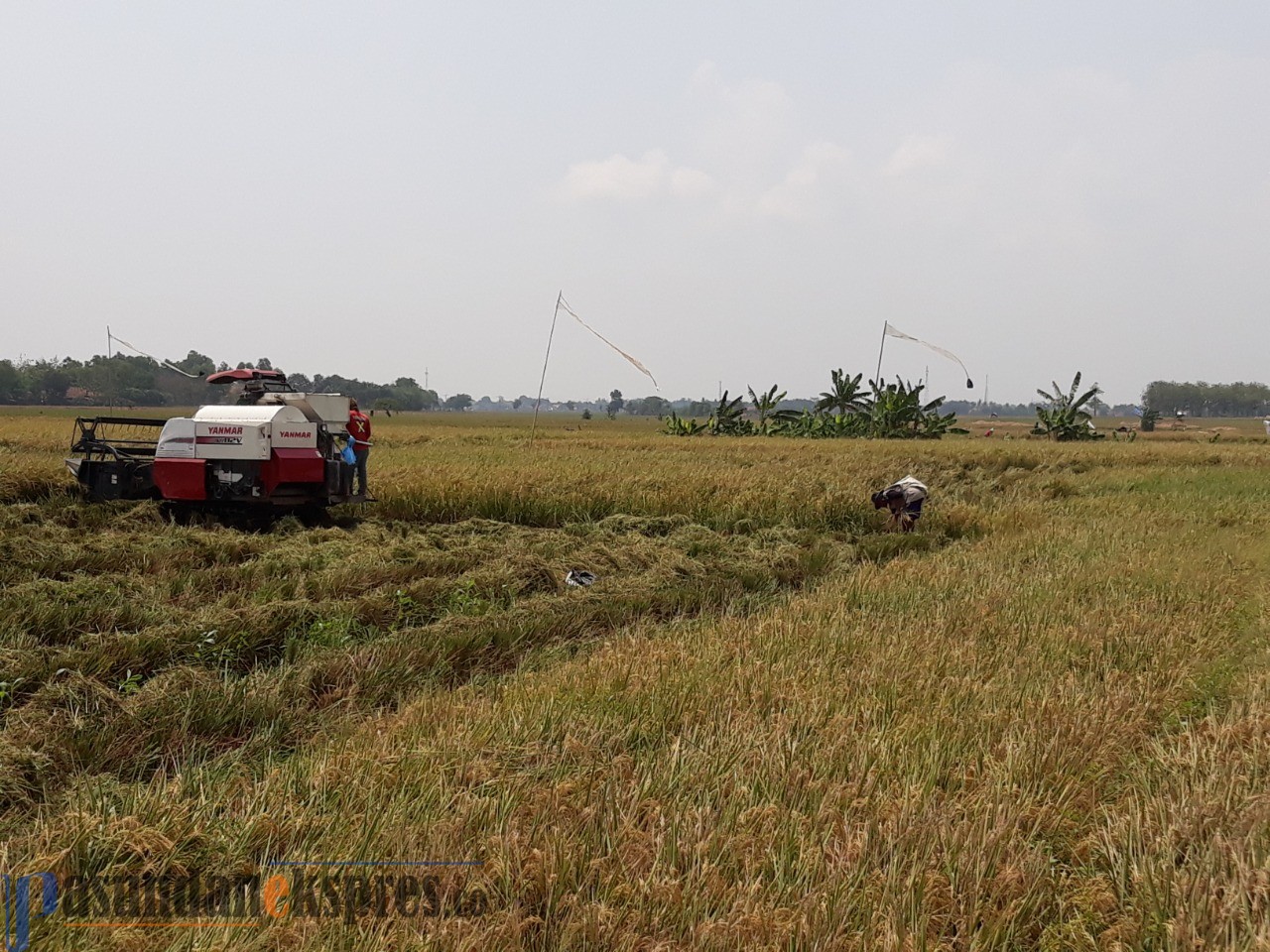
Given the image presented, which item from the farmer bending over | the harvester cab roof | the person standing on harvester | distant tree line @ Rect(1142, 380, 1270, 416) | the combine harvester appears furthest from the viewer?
distant tree line @ Rect(1142, 380, 1270, 416)

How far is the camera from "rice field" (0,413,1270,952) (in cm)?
237

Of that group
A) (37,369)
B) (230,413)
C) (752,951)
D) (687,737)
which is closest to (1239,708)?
(687,737)

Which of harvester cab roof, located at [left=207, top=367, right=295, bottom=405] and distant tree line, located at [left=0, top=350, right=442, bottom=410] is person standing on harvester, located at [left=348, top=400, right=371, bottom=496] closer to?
harvester cab roof, located at [left=207, top=367, right=295, bottom=405]

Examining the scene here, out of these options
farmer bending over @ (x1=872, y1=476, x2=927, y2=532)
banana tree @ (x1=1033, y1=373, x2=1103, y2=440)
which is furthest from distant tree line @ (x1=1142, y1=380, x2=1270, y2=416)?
farmer bending over @ (x1=872, y1=476, x2=927, y2=532)

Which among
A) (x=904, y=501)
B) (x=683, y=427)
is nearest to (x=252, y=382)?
(x=904, y=501)

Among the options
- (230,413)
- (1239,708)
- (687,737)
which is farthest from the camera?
(230,413)

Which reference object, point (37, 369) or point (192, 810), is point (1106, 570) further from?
point (37, 369)

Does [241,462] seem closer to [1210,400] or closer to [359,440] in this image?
[359,440]

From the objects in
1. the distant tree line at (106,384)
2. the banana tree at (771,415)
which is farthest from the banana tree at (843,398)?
the distant tree line at (106,384)

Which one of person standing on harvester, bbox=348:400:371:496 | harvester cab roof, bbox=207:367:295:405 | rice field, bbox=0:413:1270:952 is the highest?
harvester cab roof, bbox=207:367:295:405

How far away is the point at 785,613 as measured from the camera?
19.9 ft

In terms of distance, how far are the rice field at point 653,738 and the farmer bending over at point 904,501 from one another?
8.08ft

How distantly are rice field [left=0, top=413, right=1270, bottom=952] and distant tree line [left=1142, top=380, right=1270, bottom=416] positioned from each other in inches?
6770

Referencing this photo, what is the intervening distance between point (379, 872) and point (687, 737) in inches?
55.6
